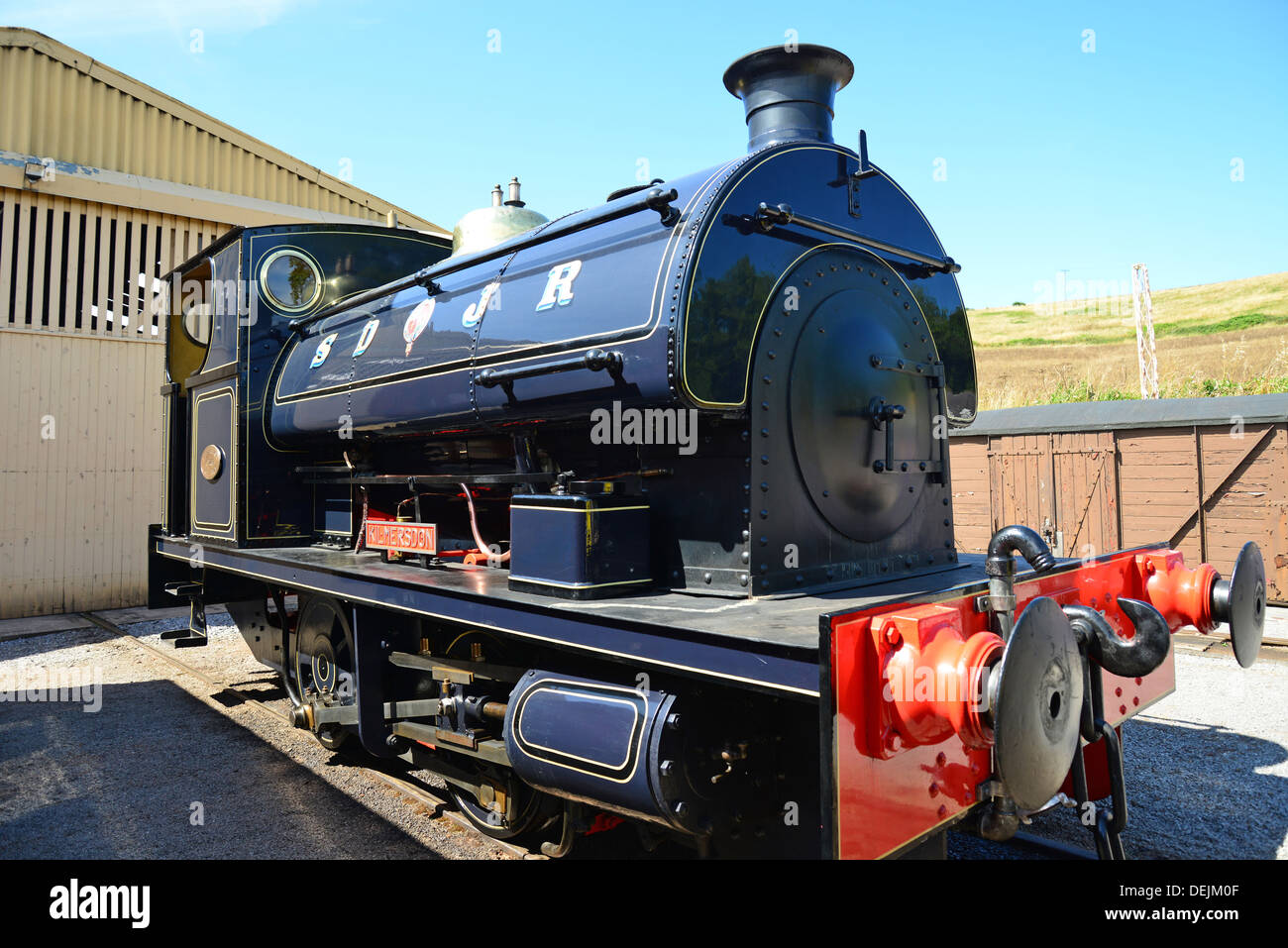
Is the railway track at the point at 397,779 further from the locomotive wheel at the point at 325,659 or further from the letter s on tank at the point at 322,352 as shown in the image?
the letter s on tank at the point at 322,352

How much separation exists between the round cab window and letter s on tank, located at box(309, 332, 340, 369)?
75 centimetres

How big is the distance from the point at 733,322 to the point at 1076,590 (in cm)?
153

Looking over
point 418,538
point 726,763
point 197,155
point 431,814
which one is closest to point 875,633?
point 726,763

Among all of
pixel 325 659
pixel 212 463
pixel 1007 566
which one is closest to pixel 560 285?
pixel 1007 566

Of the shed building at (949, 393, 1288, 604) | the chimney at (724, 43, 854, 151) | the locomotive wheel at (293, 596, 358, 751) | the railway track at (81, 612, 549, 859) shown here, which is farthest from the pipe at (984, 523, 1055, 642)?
the shed building at (949, 393, 1288, 604)

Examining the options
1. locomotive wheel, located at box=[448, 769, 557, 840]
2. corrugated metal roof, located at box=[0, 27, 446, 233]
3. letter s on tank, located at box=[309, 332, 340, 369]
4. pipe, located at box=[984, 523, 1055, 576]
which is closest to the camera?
pipe, located at box=[984, 523, 1055, 576]

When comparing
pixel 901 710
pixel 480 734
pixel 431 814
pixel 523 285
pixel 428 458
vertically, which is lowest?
pixel 431 814

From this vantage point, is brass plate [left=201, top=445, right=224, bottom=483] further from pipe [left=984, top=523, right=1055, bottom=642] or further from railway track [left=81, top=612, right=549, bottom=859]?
pipe [left=984, top=523, right=1055, bottom=642]

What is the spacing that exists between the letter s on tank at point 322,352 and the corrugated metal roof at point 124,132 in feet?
22.0

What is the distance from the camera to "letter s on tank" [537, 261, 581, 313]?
319cm

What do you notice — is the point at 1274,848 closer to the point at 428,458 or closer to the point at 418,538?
the point at 418,538

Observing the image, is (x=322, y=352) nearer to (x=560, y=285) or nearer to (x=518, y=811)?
(x=560, y=285)

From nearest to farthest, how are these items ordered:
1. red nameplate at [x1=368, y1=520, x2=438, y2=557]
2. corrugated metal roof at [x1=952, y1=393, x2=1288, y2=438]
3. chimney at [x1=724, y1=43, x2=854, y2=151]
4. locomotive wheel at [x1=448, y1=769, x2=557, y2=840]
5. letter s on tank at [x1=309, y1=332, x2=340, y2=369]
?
1. locomotive wheel at [x1=448, y1=769, x2=557, y2=840]
2. chimney at [x1=724, y1=43, x2=854, y2=151]
3. red nameplate at [x1=368, y1=520, x2=438, y2=557]
4. letter s on tank at [x1=309, y1=332, x2=340, y2=369]
5. corrugated metal roof at [x1=952, y1=393, x2=1288, y2=438]
